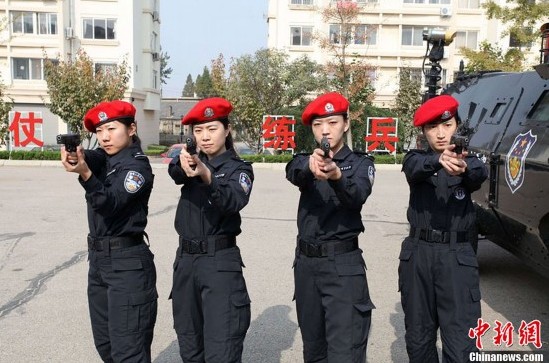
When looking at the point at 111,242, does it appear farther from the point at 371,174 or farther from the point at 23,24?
the point at 23,24

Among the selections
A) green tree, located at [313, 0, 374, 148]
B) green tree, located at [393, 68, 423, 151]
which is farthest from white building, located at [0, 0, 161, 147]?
green tree, located at [393, 68, 423, 151]

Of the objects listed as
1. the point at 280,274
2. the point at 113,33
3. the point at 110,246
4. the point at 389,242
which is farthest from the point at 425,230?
the point at 113,33

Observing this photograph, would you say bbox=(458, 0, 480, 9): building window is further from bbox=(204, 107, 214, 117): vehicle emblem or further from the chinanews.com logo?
bbox=(204, 107, 214, 117): vehicle emblem

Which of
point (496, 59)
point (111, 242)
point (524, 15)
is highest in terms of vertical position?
point (524, 15)

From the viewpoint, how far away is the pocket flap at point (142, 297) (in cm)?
292

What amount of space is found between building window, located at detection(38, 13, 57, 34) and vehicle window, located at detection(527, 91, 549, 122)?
29.1 metres

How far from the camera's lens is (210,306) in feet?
9.29

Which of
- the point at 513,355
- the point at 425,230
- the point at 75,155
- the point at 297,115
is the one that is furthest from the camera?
the point at 297,115

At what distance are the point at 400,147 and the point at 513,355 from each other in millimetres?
22167

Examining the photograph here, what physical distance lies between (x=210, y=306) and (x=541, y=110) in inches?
124

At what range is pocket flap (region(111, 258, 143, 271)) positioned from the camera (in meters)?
2.94

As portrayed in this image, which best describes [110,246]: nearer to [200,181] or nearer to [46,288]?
[200,181]

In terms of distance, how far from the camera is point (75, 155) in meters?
2.64

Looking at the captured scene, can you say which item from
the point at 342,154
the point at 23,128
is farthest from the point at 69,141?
the point at 23,128
